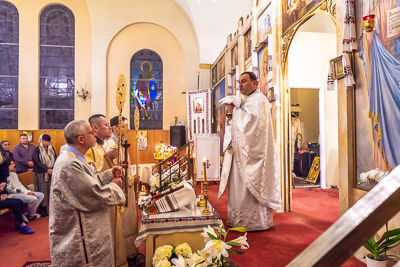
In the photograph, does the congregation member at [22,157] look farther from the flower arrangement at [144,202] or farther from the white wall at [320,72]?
the white wall at [320,72]

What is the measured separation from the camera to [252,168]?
4.12 metres

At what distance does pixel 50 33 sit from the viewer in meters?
12.3

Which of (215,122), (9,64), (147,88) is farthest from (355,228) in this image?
(9,64)

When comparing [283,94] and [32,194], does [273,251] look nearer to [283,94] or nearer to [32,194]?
[283,94]

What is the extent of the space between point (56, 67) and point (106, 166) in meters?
11.2

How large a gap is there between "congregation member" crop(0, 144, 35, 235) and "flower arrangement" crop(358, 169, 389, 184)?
16.6 feet

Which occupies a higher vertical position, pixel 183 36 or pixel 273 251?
pixel 183 36

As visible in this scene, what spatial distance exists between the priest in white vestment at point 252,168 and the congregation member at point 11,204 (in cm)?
349

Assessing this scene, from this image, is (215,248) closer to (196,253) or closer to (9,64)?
(196,253)

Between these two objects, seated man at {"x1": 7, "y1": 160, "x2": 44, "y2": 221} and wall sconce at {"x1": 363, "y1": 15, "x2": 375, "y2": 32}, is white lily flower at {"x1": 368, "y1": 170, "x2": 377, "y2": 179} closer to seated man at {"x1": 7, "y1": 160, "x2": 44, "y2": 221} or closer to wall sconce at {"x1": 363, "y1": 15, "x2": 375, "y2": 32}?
wall sconce at {"x1": 363, "y1": 15, "x2": 375, "y2": 32}

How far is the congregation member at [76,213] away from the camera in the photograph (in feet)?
6.86

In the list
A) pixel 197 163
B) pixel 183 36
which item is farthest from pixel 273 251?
pixel 183 36

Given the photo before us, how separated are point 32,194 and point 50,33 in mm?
9498

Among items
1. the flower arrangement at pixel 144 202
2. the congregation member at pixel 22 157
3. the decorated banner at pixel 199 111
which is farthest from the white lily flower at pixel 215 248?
the decorated banner at pixel 199 111
